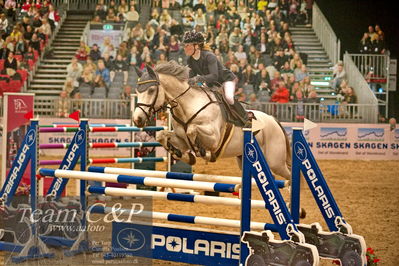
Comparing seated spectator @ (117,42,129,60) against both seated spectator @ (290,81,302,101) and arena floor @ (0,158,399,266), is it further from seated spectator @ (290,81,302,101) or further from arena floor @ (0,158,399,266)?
arena floor @ (0,158,399,266)

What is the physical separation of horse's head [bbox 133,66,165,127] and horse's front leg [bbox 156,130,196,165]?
1.00 feet

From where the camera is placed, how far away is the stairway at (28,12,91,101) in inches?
789

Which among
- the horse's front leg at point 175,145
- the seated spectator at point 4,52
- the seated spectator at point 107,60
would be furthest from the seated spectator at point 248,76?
the horse's front leg at point 175,145

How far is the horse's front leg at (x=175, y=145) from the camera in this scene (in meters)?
6.88

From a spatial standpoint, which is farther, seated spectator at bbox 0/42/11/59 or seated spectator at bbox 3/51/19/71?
seated spectator at bbox 0/42/11/59

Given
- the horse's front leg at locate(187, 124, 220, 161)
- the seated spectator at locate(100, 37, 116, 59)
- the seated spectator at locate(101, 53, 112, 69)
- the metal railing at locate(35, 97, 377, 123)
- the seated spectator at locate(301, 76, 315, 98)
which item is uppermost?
the seated spectator at locate(100, 37, 116, 59)

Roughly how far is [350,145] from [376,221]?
8261mm

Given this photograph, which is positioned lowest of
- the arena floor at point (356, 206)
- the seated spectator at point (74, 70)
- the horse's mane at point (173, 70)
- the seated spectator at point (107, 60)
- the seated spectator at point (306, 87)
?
the arena floor at point (356, 206)

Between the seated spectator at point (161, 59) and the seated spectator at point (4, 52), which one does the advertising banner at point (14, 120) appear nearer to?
the seated spectator at point (161, 59)

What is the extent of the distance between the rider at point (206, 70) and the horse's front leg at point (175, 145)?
2.08 ft

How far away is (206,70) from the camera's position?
745cm

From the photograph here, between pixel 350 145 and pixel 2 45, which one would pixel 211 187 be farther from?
pixel 2 45

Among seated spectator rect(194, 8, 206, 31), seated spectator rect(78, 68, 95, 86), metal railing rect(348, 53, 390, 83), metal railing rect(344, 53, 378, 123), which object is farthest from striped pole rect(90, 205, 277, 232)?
seated spectator rect(194, 8, 206, 31)

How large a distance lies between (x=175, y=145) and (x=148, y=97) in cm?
65
